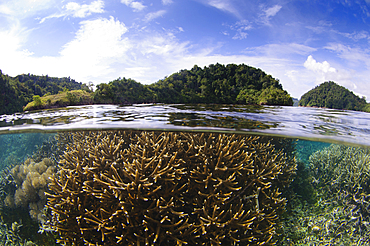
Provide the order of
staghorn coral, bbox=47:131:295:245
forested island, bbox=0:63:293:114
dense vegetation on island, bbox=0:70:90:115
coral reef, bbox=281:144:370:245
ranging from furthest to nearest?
1. forested island, bbox=0:63:293:114
2. dense vegetation on island, bbox=0:70:90:115
3. coral reef, bbox=281:144:370:245
4. staghorn coral, bbox=47:131:295:245

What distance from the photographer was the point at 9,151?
30.0 ft

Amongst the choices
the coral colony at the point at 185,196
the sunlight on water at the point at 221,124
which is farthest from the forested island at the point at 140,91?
the coral colony at the point at 185,196

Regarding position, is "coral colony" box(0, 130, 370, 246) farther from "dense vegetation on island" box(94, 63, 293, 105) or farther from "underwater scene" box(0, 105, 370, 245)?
"dense vegetation on island" box(94, 63, 293, 105)

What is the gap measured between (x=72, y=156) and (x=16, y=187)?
404cm

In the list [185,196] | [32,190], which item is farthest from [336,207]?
[32,190]

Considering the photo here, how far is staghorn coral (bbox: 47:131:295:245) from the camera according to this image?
3.21m

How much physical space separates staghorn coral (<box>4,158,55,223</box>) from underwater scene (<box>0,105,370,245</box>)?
0.04 meters

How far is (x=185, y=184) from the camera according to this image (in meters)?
3.38

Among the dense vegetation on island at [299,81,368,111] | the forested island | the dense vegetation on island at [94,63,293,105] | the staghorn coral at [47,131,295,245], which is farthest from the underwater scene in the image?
the dense vegetation on island at [94,63,293,105]

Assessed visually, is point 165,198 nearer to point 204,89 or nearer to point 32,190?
point 32,190

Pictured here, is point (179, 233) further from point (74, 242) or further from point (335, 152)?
point (335, 152)

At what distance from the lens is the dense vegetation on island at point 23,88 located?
24.4ft

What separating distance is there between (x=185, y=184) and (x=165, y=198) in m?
0.55

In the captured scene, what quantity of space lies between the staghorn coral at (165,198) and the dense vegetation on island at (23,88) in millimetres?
5708
